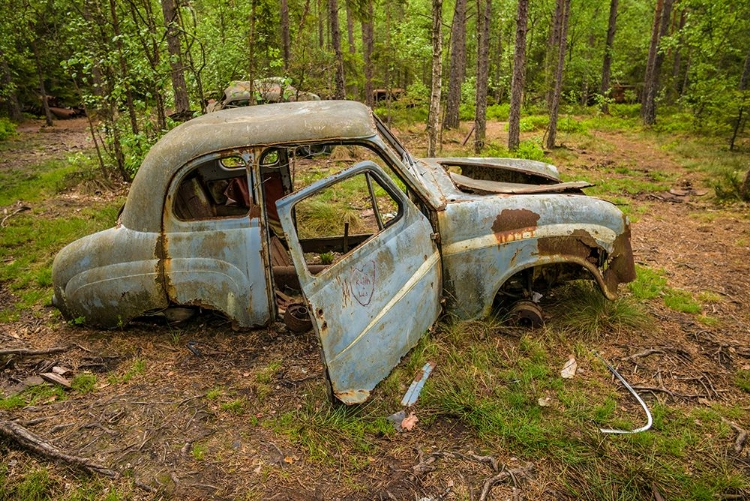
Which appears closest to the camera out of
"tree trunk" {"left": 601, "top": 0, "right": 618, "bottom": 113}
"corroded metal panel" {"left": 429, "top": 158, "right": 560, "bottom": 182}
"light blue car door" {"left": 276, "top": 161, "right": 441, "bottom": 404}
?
"light blue car door" {"left": 276, "top": 161, "right": 441, "bottom": 404}

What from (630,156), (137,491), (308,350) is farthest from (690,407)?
(630,156)

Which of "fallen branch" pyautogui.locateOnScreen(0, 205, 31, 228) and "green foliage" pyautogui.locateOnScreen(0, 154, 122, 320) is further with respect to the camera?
"fallen branch" pyautogui.locateOnScreen(0, 205, 31, 228)

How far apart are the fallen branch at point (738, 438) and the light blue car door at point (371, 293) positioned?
2.05m

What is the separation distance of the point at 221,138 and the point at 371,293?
1.66 m

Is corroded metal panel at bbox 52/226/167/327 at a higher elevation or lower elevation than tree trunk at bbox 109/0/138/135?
lower

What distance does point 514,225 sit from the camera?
3.56 metres

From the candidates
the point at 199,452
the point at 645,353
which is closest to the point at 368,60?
the point at 645,353

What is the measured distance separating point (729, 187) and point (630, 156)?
4402mm

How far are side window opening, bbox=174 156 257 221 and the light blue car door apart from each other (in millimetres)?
980

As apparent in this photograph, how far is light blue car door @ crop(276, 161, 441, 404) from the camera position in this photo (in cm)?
278

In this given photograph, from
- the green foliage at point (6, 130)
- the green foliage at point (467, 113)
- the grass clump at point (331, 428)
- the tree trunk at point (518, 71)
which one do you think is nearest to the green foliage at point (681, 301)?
the grass clump at point (331, 428)

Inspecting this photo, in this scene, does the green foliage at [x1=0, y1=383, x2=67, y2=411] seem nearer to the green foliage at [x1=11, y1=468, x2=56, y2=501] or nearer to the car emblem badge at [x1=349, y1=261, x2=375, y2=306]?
the green foliage at [x1=11, y1=468, x2=56, y2=501]

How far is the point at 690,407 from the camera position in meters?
3.18

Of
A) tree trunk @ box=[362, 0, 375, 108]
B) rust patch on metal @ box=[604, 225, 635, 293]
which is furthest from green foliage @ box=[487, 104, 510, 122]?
rust patch on metal @ box=[604, 225, 635, 293]
